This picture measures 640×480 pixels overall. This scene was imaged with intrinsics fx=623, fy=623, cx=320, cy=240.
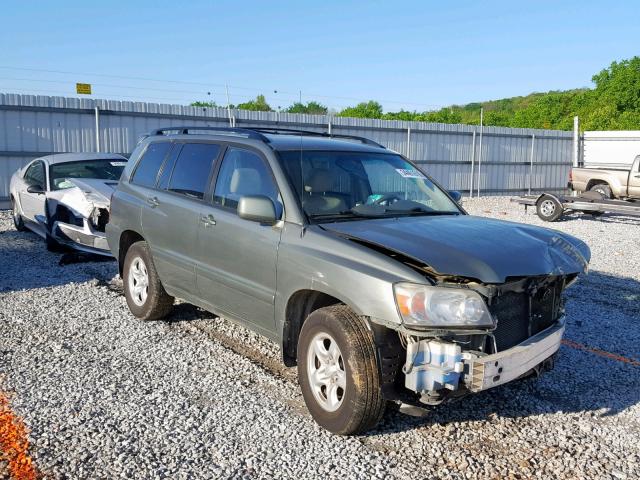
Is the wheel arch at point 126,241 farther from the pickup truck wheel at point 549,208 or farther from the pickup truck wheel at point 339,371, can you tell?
the pickup truck wheel at point 549,208

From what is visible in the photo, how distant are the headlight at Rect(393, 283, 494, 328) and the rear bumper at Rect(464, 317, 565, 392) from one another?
0.21 metres

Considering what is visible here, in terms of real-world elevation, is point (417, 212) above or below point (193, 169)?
below

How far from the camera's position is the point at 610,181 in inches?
727

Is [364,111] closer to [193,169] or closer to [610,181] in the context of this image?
[610,181]

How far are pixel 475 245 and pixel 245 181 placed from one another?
191 cm

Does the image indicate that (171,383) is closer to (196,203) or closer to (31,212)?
(196,203)

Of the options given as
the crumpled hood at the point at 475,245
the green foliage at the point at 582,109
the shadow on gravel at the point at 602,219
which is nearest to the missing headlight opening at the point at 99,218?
the crumpled hood at the point at 475,245

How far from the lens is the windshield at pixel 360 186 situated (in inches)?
179

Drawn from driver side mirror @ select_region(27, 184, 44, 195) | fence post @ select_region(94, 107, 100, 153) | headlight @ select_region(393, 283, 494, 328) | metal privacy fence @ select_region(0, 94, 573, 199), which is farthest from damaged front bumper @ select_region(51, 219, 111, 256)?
fence post @ select_region(94, 107, 100, 153)

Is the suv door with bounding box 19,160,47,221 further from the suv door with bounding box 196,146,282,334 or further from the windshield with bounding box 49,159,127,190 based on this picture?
the suv door with bounding box 196,146,282,334

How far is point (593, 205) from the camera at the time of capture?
1577 centimetres

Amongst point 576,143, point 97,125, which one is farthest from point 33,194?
point 576,143

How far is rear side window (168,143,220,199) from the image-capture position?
5.31 metres

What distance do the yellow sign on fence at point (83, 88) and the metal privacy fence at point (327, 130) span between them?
3.04ft
